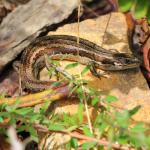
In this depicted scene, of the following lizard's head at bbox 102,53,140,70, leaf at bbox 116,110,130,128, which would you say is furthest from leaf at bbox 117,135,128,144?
lizard's head at bbox 102,53,140,70

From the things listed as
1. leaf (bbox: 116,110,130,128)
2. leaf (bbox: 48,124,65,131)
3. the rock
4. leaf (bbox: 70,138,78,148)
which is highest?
the rock

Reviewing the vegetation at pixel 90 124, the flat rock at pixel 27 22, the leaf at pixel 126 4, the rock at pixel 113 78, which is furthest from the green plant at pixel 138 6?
the flat rock at pixel 27 22

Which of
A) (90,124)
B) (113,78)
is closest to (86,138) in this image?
(90,124)

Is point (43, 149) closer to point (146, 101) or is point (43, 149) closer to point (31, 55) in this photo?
point (146, 101)

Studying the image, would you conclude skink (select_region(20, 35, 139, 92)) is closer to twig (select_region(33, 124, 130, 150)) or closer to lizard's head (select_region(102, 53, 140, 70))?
lizard's head (select_region(102, 53, 140, 70))

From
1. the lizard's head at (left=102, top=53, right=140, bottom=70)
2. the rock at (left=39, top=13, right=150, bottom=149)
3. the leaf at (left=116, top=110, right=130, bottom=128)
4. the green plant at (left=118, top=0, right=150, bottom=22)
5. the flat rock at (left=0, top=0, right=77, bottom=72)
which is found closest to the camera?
the leaf at (left=116, top=110, right=130, bottom=128)

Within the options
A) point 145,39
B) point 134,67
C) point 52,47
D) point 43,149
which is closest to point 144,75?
point 134,67
